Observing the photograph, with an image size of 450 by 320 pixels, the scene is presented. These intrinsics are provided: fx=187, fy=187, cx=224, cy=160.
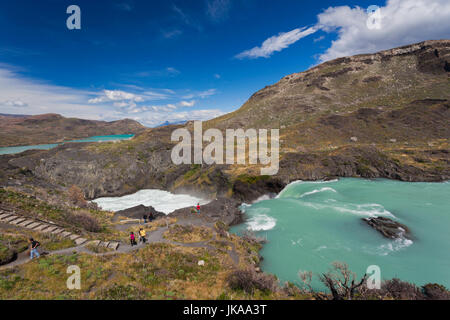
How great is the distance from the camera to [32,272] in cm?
1177

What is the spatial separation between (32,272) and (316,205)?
3596cm

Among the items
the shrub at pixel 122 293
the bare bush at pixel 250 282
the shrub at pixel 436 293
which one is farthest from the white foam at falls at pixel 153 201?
the shrub at pixel 436 293

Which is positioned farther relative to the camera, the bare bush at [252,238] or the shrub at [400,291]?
the bare bush at [252,238]

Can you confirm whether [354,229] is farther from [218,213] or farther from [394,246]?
[218,213]

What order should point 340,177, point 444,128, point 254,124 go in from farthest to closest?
point 254,124, point 444,128, point 340,177

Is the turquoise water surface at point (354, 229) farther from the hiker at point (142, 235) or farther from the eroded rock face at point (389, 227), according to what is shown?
the hiker at point (142, 235)

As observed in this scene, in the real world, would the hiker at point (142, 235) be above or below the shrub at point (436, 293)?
above

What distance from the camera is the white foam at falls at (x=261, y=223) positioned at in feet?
91.6

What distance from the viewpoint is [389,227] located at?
79.2 ft

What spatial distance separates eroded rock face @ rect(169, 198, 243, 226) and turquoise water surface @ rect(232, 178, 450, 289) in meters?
1.88

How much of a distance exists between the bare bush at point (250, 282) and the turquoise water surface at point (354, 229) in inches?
255
